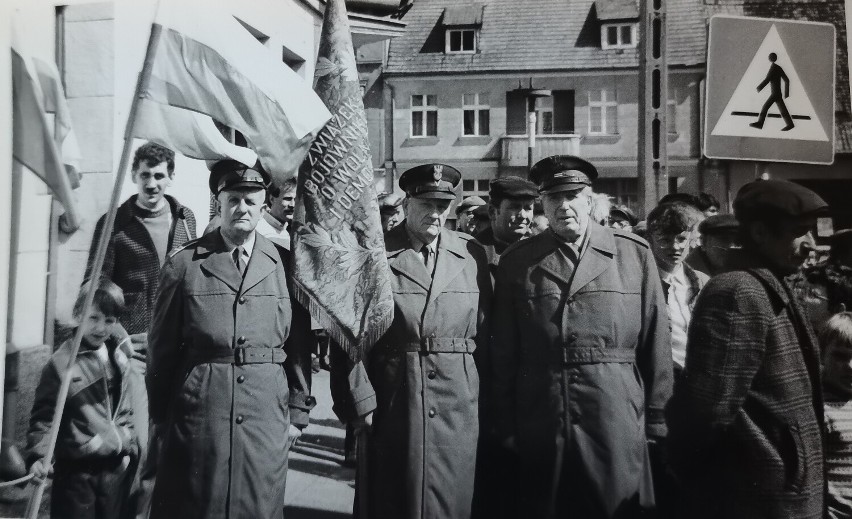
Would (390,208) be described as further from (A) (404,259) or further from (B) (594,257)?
(B) (594,257)

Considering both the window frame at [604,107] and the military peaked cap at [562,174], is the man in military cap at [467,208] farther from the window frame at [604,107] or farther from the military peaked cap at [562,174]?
the military peaked cap at [562,174]

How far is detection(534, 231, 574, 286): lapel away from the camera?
3.06m

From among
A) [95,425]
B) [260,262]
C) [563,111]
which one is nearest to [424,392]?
[260,262]

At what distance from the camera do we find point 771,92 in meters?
3.67

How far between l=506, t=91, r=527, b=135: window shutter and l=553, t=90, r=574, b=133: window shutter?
16cm

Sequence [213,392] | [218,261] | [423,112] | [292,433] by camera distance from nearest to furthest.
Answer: [213,392]
[218,261]
[292,433]
[423,112]

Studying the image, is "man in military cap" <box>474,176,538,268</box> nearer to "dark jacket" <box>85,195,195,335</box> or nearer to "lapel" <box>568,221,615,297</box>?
"lapel" <box>568,221,615,297</box>

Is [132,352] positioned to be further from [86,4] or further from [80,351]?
[86,4]

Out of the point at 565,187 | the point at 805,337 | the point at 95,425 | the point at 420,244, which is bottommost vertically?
the point at 95,425

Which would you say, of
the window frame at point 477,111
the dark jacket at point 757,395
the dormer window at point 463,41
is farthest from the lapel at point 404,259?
the dormer window at point 463,41

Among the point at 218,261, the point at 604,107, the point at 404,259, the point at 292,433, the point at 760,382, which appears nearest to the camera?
the point at 760,382

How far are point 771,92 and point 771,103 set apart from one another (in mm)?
55

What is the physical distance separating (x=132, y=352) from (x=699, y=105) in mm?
3079

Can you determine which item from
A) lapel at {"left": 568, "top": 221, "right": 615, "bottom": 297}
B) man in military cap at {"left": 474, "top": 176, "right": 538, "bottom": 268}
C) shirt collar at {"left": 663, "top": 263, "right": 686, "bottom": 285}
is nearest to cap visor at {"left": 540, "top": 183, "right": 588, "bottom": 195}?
lapel at {"left": 568, "top": 221, "right": 615, "bottom": 297}
